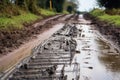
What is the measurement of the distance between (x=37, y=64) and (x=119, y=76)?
7.49 feet

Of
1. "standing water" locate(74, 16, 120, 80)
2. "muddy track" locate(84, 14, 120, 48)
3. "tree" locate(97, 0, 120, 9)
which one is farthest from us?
"tree" locate(97, 0, 120, 9)

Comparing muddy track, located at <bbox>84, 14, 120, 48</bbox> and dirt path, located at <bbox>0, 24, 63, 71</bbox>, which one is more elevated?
dirt path, located at <bbox>0, 24, 63, 71</bbox>

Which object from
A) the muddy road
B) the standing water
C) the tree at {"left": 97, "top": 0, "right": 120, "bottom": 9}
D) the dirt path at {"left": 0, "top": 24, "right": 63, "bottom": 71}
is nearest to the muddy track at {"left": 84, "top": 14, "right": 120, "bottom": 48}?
the standing water

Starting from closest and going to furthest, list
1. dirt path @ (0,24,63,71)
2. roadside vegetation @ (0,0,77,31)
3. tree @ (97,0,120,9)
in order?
dirt path @ (0,24,63,71) < roadside vegetation @ (0,0,77,31) < tree @ (97,0,120,9)

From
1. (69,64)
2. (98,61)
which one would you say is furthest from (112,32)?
(69,64)

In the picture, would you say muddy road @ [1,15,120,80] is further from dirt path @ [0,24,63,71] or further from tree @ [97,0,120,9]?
tree @ [97,0,120,9]

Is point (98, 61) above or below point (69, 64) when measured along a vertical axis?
below

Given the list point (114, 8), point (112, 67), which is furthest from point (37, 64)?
point (114, 8)

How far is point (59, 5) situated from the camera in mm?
68000

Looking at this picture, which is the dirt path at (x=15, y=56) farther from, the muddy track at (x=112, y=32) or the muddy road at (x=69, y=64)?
the muddy track at (x=112, y=32)

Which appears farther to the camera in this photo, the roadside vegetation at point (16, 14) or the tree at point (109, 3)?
the tree at point (109, 3)

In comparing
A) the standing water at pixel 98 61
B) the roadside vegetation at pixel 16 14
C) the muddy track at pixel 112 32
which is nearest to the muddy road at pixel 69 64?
the standing water at pixel 98 61

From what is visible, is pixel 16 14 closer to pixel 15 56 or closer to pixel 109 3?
pixel 15 56

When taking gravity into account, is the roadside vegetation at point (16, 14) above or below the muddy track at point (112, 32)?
above
